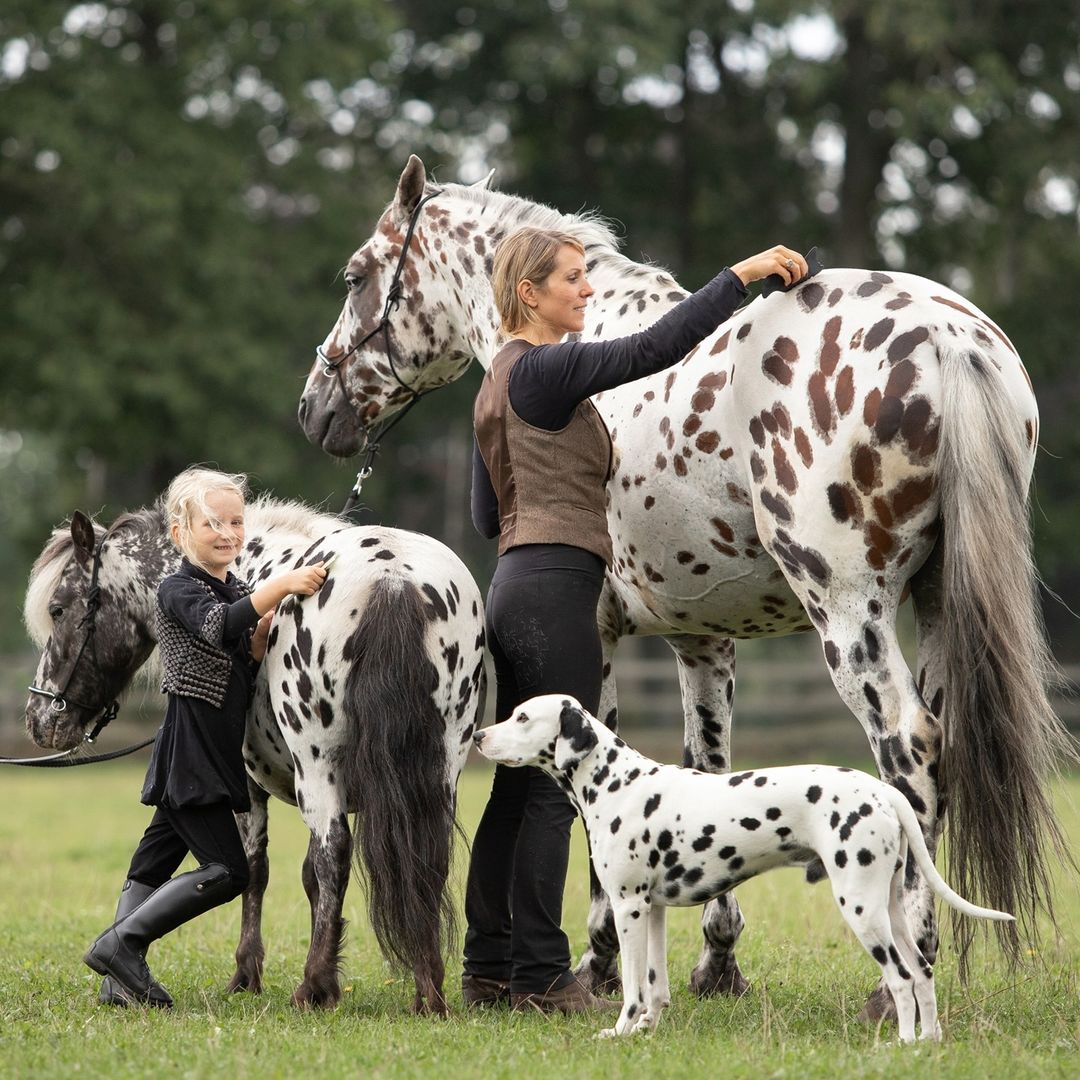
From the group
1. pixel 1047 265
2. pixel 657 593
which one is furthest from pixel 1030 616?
pixel 1047 265

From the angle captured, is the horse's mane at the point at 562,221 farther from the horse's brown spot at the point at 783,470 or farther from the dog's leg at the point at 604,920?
the horse's brown spot at the point at 783,470

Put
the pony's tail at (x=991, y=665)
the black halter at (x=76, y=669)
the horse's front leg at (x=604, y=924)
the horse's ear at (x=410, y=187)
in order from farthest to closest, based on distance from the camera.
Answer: the horse's ear at (x=410, y=187)
the black halter at (x=76, y=669)
the horse's front leg at (x=604, y=924)
the pony's tail at (x=991, y=665)

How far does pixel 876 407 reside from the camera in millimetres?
4523

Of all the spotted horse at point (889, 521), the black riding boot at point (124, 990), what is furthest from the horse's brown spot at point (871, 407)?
the black riding boot at point (124, 990)

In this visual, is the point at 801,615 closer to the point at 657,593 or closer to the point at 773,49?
the point at 657,593

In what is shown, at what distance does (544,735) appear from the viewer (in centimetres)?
459

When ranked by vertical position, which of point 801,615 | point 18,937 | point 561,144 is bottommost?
point 18,937

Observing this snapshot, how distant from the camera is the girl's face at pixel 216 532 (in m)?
5.29

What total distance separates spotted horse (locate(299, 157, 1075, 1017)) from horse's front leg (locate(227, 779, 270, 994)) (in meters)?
1.32

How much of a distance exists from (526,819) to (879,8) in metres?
15.9

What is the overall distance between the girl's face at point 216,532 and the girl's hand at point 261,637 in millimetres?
258

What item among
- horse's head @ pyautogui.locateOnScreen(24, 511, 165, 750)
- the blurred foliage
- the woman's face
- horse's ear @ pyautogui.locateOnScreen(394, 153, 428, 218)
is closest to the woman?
the woman's face

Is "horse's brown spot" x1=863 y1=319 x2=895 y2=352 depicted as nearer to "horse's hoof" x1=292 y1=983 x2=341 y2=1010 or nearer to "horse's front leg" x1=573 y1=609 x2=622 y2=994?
"horse's front leg" x1=573 y1=609 x2=622 y2=994

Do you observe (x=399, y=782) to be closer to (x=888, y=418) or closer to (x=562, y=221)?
(x=888, y=418)
